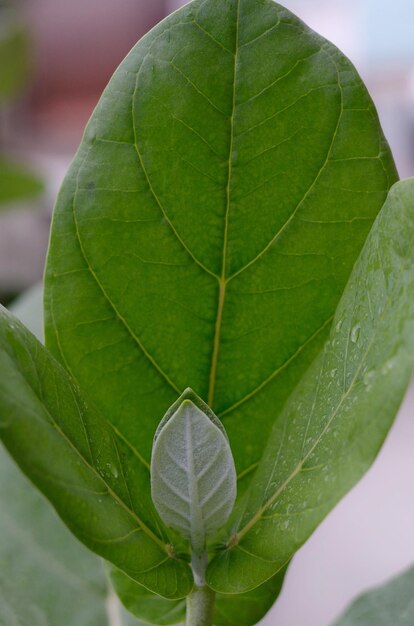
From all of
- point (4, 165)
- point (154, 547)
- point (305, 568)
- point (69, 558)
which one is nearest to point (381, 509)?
point (305, 568)

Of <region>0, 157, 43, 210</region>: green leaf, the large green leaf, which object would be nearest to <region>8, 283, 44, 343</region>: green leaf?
the large green leaf

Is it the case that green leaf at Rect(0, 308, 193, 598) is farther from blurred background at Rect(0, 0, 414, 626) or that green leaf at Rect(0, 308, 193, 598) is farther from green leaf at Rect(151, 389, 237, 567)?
blurred background at Rect(0, 0, 414, 626)

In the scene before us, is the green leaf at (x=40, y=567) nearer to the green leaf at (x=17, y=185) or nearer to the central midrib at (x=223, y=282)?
the central midrib at (x=223, y=282)

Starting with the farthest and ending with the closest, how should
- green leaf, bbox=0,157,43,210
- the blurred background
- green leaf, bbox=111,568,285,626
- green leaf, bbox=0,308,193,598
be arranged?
the blurred background → green leaf, bbox=0,157,43,210 → green leaf, bbox=111,568,285,626 → green leaf, bbox=0,308,193,598

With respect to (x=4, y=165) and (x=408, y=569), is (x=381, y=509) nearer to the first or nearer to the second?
(x=4, y=165)

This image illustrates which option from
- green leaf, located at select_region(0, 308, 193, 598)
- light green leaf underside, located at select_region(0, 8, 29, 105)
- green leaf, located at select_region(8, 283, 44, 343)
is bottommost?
green leaf, located at select_region(8, 283, 44, 343)

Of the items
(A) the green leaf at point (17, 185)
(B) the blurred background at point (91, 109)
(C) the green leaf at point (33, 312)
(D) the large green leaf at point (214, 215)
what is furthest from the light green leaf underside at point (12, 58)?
(D) the large green leaf at point (214, 215)

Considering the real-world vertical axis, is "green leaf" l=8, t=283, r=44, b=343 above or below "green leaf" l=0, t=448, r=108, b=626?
above
